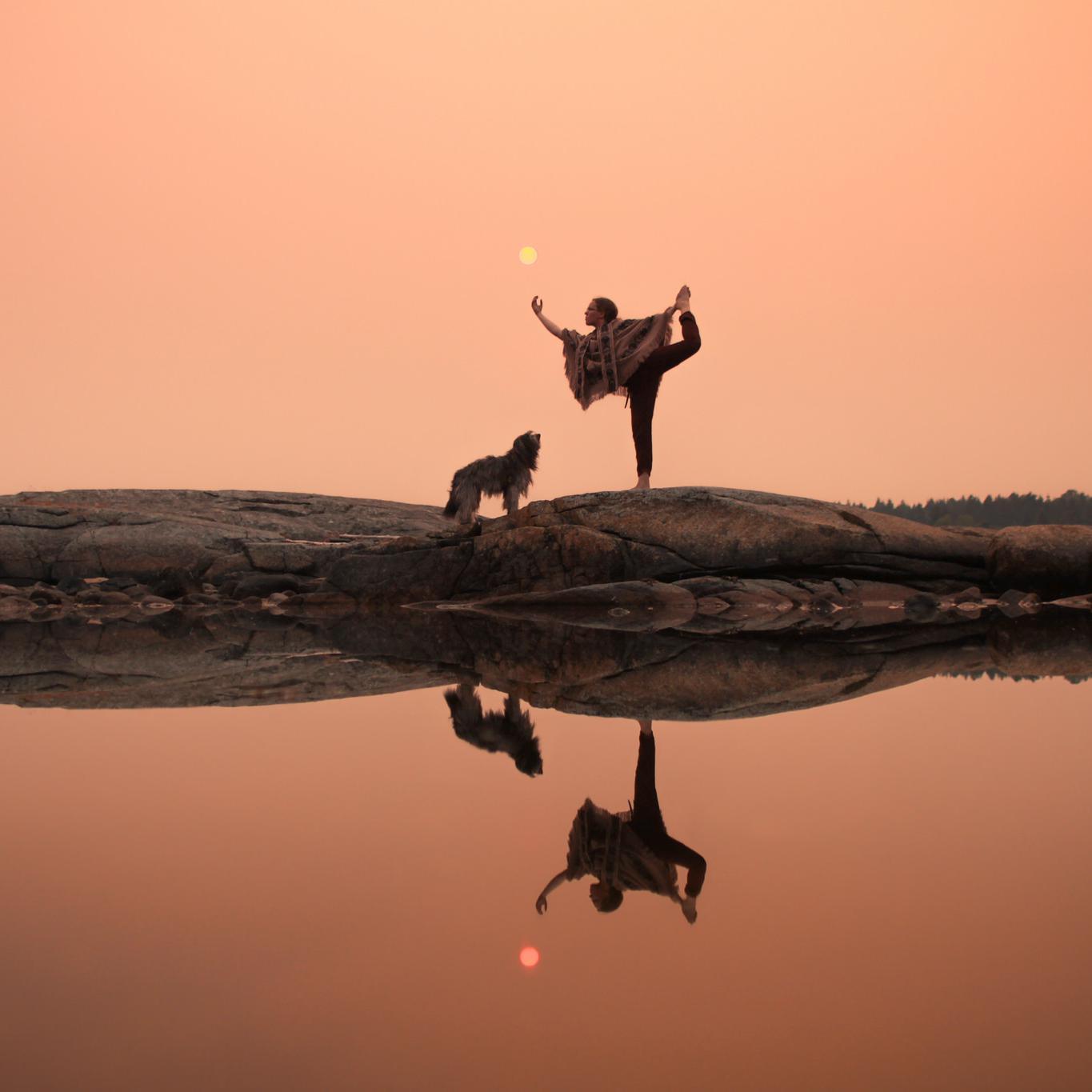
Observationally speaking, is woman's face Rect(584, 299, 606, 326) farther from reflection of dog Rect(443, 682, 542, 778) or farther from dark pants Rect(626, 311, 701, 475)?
reflection of dog Rect(443, 682, 542, 778)

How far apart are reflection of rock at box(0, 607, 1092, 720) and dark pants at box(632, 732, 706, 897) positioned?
1187mm

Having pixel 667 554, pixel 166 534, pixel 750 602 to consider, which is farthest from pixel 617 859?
pixel 166 534

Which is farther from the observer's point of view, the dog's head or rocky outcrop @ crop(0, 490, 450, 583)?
rocky outcrop @ crop(0, 490, 450, 583)

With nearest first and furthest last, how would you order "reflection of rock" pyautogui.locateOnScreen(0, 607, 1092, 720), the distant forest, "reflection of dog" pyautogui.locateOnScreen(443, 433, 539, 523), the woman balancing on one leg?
"reflection of rock" pyautogui.locateOnScreen(0, 607, 1092, 720) < the woman balancing on one leg < "reflection of dog" pyautogui.locateOnScreen(443, 433, 539, 523) < the distant forest

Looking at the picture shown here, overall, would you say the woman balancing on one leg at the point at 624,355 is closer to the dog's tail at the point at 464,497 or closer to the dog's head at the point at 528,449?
the dog's head at the point at 528,449

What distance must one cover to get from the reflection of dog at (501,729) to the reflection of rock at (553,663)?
0.28 meters

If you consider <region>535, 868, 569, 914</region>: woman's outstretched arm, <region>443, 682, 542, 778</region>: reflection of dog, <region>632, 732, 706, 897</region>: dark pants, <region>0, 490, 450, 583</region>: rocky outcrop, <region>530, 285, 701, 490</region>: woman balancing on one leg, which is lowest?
<region>535, 868, 569, 914</region>: woman's outstretched arm

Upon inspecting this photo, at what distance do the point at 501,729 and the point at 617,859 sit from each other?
1.94m

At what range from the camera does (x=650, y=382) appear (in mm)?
13367

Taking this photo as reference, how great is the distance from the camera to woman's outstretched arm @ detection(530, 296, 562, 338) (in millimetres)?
13250

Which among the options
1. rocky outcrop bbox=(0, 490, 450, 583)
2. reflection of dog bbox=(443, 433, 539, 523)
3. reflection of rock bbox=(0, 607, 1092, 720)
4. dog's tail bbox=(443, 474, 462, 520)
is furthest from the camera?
rocky outcrop bbox=(0, 490, 450, 583)

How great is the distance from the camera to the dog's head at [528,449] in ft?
51.0

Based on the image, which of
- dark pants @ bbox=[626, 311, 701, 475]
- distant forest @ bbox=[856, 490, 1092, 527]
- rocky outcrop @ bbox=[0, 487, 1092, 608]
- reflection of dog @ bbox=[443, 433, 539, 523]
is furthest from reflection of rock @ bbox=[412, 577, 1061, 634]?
distant forest @ bbox=[856, 490, 1092, 527]

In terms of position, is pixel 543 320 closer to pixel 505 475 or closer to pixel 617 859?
pixel 505 475
